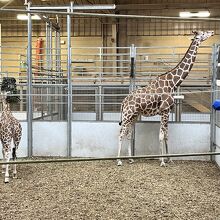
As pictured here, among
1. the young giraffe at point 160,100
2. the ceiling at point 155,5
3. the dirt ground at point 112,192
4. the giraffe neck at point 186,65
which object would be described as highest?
the ceiling at point 155,5

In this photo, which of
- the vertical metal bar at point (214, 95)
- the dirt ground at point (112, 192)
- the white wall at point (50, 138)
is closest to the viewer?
the dirt ground at point (112, 192)

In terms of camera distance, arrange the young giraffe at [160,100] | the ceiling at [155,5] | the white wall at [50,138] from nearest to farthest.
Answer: the young giraffe at [160,100]
the white wall at [50,138]
the ceiling at [155,5]

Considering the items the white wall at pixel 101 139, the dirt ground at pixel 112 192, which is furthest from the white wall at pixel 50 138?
the dirt ground at pixel 112 192

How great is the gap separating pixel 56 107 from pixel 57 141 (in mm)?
1384

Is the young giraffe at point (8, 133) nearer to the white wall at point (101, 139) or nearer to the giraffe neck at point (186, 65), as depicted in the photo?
the white wall at point (101, 139)

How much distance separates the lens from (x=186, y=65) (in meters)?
6.06

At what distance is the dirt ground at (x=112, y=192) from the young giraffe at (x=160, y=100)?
0.54 metres

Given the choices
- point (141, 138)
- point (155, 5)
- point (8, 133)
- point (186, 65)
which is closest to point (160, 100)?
point (186, 65)

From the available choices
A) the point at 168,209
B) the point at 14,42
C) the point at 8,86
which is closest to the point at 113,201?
the point at 168,209

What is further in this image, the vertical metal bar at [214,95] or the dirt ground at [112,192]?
the vertical metal bar at [214,95]

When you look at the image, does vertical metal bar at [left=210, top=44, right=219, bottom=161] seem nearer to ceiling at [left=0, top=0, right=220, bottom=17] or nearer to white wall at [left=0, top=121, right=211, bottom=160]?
white wall at [left=0, top=121, right=211, bottom=160]

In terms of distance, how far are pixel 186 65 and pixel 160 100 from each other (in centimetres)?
65

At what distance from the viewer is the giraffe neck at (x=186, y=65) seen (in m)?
6.04

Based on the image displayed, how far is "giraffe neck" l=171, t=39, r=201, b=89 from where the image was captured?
6035mm
